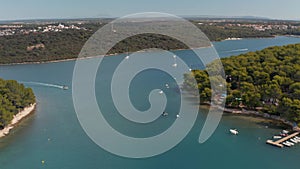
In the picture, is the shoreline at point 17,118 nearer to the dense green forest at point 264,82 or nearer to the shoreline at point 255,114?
the dense green forest at point 264,82

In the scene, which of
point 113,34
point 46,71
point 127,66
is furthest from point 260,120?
point 113,34

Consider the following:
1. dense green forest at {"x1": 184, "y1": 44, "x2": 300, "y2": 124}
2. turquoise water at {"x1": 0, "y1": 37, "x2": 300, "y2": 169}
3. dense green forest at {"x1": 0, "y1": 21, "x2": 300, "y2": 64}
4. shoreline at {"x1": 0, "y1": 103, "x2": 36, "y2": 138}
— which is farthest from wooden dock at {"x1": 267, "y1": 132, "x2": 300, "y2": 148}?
dense green forest at {"x1": 0, "y1": 21, "x2": 300, "y2": 64}

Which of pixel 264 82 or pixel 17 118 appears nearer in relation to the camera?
pixel 17 118

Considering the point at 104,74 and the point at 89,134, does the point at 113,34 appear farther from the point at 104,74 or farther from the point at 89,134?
the point at 89,134

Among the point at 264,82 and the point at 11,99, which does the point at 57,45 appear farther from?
the point at 264,82

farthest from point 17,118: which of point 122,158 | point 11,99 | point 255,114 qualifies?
point 255,114

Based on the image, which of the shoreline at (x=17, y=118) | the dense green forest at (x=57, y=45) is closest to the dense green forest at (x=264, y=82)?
the shoreline at (x=17, y=118)

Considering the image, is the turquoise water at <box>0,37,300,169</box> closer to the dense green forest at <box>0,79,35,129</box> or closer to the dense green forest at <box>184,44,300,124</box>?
the dense green forest at <box>0,79,35,129</box>
